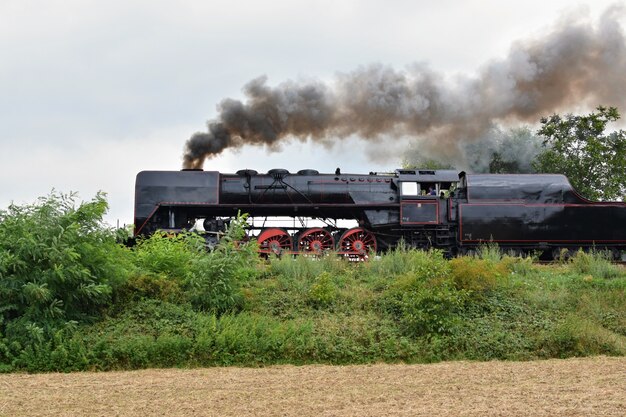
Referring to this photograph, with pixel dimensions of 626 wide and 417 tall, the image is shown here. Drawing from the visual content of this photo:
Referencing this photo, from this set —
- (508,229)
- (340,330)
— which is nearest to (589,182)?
(508,229)

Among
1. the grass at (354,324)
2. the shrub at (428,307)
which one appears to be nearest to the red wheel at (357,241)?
the grass at (354,324)

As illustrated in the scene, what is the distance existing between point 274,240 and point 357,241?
2.66 metres

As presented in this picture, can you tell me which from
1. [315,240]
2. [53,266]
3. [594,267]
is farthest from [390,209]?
[53,266]

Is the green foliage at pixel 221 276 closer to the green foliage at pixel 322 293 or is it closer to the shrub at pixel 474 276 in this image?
the green foliage at pixel 322 293

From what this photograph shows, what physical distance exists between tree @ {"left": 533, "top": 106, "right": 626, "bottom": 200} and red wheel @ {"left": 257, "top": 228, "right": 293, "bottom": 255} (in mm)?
20037

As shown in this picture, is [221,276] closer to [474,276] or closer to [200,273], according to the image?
[200,273]

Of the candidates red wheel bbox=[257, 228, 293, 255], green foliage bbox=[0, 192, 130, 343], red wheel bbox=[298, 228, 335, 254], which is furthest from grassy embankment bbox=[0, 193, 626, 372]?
red wheel bbox=[298, 228, 335, 254]

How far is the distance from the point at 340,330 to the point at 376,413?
424 centimetres

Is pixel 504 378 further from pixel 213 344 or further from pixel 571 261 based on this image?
pixel 571 261

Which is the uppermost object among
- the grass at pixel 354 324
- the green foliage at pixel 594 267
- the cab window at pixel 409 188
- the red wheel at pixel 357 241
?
the cab window at pixel 409 188

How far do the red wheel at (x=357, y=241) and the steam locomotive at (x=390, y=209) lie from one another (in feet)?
0.11

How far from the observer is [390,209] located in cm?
2156

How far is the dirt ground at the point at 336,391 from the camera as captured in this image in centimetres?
766

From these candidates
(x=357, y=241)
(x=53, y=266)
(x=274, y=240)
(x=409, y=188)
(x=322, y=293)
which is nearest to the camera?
(x=53, y=266)
